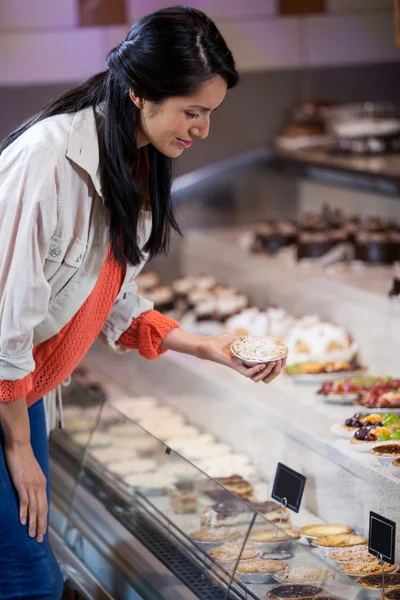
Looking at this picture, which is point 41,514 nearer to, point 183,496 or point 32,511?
point 32,511

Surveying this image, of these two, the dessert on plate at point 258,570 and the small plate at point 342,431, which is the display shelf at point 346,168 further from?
the dessert on plate at point 258,570

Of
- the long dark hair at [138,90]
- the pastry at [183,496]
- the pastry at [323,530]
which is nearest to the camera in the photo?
the long dark hair at [138,90]

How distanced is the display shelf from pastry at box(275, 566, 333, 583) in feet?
8.14

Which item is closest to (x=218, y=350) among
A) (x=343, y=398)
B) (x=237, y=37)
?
(x=343, y=398)

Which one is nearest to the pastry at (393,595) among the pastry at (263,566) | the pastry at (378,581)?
the pastry at (378,581)

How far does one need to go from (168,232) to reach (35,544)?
0.78 meters

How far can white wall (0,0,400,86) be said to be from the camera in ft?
19.7

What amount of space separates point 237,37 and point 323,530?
433 cm

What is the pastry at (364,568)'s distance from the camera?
2.31 meters

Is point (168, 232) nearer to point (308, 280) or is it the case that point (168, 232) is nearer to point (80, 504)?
point (80, 504)

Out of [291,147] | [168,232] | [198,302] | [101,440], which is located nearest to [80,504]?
[101,440]

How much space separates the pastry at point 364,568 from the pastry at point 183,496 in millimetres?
560

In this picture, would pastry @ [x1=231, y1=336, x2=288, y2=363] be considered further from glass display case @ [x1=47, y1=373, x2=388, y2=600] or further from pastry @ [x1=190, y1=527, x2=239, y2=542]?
pastry @ [x1=190, y1=527, x2=239, y2=542]

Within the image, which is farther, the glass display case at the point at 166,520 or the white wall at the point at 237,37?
the white wall at the point at 237,37
